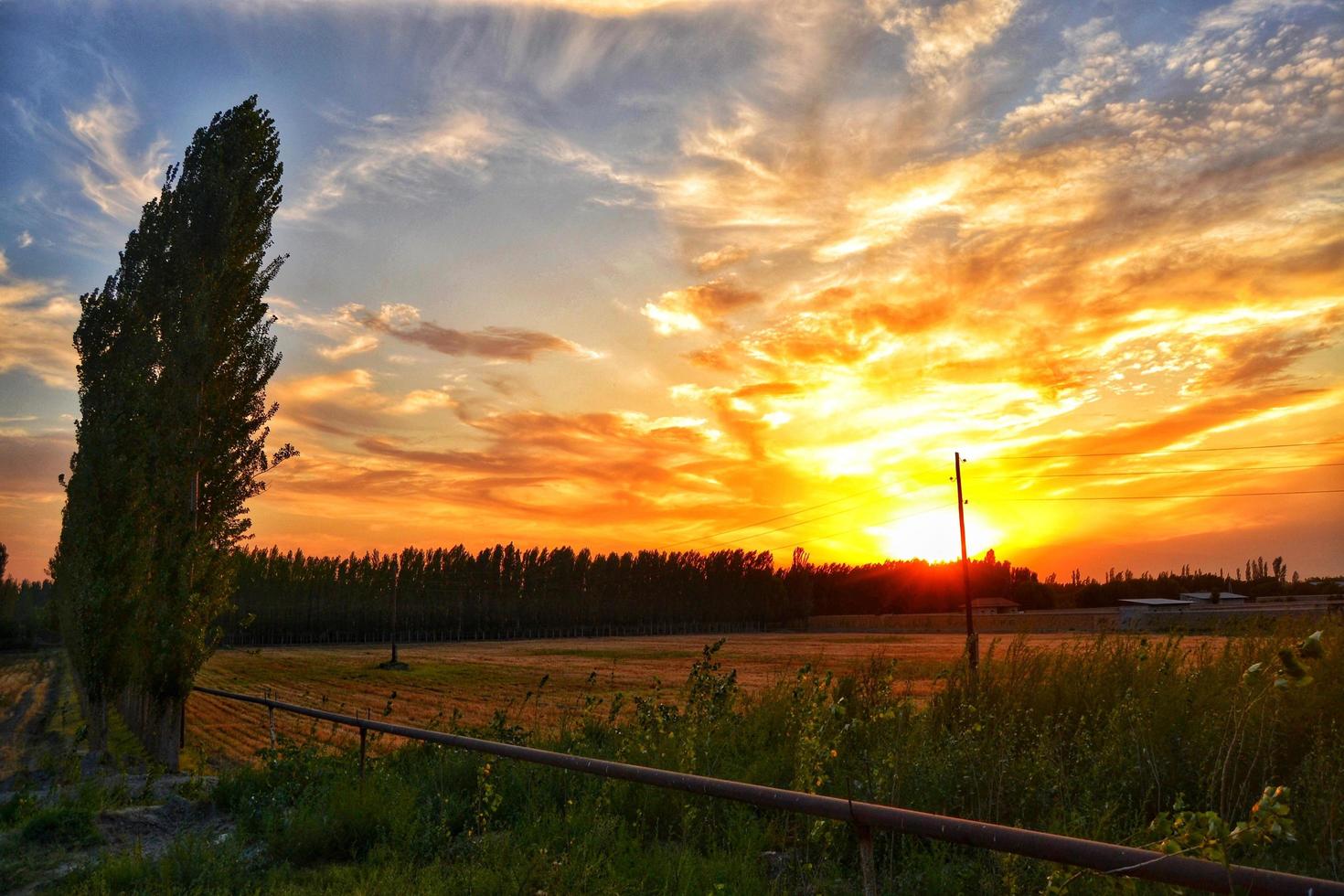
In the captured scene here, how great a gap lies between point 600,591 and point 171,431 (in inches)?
4279

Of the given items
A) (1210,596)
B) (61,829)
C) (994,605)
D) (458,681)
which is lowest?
(458,681)

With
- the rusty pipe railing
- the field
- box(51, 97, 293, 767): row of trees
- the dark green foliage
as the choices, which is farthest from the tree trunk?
the rusty pipe railing

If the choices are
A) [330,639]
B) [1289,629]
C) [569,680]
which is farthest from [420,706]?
[330,639]

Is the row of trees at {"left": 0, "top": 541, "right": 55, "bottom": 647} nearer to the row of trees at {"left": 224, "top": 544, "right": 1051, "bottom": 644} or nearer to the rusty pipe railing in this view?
the row of trees at {"left": 224, "top": 544, "right": 1051, "bottom": 644}

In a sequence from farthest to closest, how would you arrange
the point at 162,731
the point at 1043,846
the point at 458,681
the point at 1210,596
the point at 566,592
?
the point at 566,592, the point at 1210,596, the point at 458,681, the point at 162,731, the point at 1043,846

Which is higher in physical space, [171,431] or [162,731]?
[171,431]

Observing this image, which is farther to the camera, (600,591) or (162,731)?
(600,591)

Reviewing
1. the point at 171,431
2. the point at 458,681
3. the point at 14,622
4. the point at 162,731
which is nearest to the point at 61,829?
the point at 162,731

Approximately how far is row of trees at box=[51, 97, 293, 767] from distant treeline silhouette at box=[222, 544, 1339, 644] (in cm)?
8092

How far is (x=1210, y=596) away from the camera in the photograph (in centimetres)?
11062

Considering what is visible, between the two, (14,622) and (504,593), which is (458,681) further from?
(504,593)

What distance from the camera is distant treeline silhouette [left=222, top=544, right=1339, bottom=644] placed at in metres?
103

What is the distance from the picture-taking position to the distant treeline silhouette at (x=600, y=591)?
103 meters

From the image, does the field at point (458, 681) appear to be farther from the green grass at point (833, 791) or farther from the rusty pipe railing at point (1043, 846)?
the rusty pipe railing at point (1043, 846)
